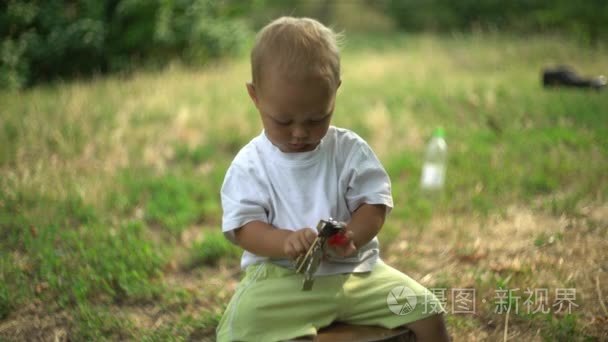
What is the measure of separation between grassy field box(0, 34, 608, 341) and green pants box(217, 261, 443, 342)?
0.60 metres

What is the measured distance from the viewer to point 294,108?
8.32 feet

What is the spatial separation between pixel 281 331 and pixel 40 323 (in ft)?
4.73

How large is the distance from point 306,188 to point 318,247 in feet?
1.22

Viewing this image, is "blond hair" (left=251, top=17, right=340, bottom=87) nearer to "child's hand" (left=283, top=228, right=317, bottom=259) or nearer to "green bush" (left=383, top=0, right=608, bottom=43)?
"child's hand" (left=283, top=228, right=317, bottom=259)

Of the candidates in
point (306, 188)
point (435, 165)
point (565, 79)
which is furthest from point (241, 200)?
point (565, 79)

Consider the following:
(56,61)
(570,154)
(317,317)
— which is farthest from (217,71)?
(317,317)

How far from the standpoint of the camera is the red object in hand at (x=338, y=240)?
8.46ft

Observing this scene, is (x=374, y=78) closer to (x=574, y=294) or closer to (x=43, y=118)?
(x=43, y=118)

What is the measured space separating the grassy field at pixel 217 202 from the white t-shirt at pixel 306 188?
86cm

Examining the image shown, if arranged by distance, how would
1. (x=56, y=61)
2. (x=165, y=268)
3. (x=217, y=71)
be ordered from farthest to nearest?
(x=217, y=71) → (x=56, y=61) → (x=165, y=268)

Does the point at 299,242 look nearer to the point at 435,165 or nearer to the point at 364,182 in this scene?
the point at 364,182

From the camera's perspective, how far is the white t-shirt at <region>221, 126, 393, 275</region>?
9.04 feet

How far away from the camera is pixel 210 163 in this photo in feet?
19.2

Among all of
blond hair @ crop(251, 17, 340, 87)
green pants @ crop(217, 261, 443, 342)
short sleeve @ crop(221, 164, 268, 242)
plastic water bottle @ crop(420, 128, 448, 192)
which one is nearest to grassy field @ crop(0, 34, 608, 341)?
plastic water bottle @ crop(420, 128, 448, 192)
